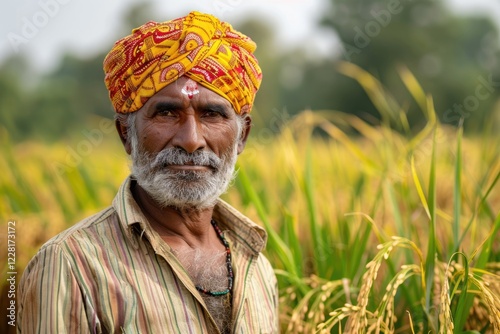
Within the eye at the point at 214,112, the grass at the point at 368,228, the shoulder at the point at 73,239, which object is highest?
the eye at the point at 214,112

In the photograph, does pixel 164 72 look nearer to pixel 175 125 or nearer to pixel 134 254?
pixel 175 125

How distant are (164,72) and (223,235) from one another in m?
0.63

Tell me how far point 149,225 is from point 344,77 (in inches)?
1416

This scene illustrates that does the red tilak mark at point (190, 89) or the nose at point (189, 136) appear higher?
the red tilak mark at point (190, 89)

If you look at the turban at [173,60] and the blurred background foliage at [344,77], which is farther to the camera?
the blurred background foliage at [344,77]

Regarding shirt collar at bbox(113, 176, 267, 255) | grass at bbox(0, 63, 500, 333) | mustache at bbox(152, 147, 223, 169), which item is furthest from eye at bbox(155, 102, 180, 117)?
grass at bbox(0, 63, 500, 333)

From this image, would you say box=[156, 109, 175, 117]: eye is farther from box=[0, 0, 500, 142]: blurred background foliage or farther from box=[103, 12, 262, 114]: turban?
box=[0, 0, 500, 142]: blurred background foliage

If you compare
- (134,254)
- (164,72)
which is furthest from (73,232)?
(164,72)

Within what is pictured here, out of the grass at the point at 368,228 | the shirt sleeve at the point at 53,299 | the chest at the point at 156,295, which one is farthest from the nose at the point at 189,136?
the grass at the point at 368,228

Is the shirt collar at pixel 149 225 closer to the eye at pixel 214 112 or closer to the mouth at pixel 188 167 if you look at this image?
the mouth at pixel 188 167

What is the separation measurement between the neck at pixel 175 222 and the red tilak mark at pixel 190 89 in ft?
1.18

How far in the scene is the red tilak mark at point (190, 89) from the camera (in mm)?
2260

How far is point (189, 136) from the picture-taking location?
2.23 meters

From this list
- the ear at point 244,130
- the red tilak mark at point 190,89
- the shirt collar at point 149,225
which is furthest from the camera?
the ear at point 244,130
